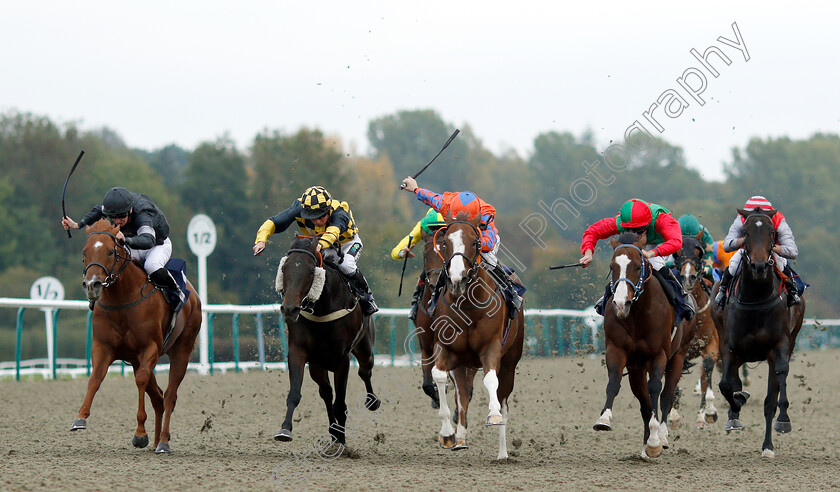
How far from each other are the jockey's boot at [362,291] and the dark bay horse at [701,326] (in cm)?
363

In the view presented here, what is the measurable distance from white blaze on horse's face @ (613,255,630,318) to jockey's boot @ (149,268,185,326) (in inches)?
138

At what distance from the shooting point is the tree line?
29.3 m

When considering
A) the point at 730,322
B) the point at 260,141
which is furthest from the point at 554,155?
the point at 730,322

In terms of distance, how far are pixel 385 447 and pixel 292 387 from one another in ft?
5.29

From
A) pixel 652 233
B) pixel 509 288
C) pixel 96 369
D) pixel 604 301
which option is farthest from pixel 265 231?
pixel 652 233

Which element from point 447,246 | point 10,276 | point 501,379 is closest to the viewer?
point 447,246

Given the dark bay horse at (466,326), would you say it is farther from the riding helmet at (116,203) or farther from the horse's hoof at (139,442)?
the riding helmet at (116,203)

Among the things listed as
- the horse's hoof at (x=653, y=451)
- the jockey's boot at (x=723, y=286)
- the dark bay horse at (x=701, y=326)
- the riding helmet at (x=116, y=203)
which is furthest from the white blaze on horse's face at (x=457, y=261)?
the dark bay horse at (x=701, y=326)

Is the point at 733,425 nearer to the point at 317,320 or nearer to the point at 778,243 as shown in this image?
the point at 778,243

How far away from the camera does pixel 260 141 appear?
34.7 metres

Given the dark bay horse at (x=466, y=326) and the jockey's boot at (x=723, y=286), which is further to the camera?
the jockey's boot at (x=723, y=286)

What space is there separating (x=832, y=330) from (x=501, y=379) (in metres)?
26.5

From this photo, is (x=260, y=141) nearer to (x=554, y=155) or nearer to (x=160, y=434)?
(x=554, y=155)

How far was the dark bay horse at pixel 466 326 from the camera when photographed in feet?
25.1
